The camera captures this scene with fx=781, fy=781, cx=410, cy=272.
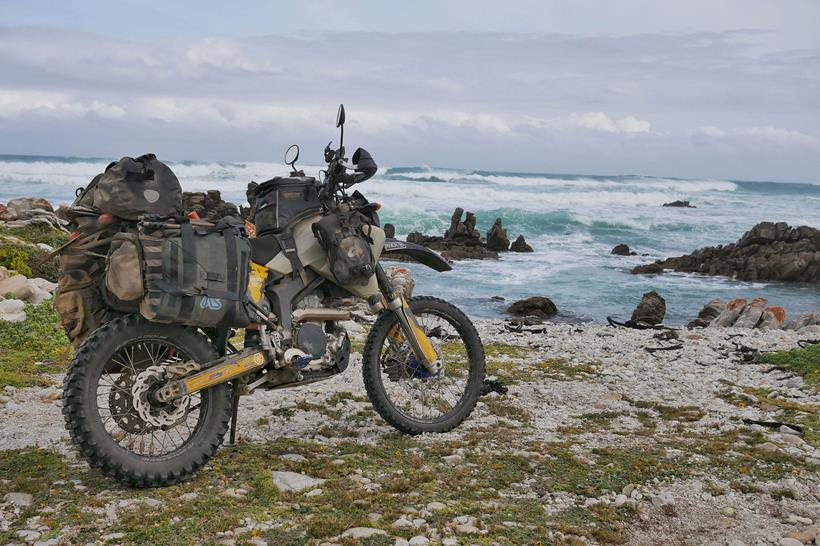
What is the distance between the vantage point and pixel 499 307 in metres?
25.0

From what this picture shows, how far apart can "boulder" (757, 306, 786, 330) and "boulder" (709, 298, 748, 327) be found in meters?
0.82

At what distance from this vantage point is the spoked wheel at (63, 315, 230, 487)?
517cm

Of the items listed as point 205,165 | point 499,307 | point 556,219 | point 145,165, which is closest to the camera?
point 145,165

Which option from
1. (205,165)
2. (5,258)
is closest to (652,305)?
(5,258)

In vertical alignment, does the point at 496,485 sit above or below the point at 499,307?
above

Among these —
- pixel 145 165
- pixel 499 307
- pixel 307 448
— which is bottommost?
pixel 499 307

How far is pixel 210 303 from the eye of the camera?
215 inches

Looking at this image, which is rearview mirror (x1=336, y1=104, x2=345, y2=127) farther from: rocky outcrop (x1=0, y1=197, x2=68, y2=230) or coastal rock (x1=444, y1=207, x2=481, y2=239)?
coastal rock (x1=444, y1=207, x2=481, y2=239)

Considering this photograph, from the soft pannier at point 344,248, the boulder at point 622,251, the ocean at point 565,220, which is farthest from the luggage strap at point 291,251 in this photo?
the boulder at point 622,251

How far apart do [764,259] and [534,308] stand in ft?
56.2

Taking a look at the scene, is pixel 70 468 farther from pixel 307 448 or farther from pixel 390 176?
pixel 390 176

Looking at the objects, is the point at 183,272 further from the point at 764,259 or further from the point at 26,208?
the point at 764,259

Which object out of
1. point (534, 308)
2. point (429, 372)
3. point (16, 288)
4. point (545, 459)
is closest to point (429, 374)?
point (429, 372)

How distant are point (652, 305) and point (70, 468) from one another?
1957cm
